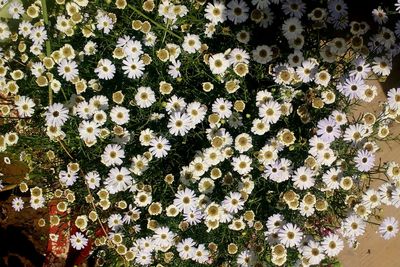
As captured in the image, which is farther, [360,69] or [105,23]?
[105,23]

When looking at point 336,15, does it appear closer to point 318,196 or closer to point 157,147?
point 318,196

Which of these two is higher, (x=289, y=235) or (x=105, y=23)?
(x=105, y=23)

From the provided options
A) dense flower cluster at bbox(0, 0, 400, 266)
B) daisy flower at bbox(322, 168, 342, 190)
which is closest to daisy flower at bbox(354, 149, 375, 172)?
dense flower cluster at bbox(0, 0, 400, 266)

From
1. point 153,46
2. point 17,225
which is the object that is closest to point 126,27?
point 153,46

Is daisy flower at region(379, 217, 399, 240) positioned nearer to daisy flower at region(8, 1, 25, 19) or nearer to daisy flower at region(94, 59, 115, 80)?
daisy flower at region(94, 59, 115, 80)

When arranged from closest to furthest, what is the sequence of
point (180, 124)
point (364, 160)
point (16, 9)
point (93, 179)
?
point (364, 160)
point (180, 124)
point (93, 179)
point (16, 9)

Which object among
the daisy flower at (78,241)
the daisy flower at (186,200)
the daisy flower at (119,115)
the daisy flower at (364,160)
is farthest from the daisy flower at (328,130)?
the daisy flower at (78,241)

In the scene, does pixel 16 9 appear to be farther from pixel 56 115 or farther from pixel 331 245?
pixel 331 245

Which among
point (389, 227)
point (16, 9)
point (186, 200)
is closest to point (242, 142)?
point (186, 200)
